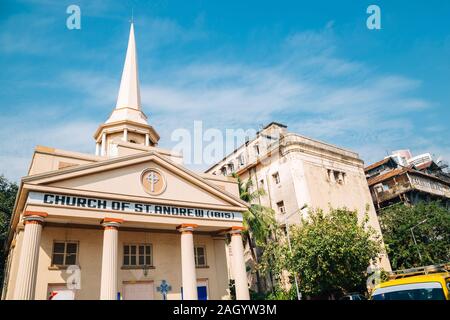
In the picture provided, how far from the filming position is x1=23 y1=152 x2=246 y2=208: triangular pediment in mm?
16844

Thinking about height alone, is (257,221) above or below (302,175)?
below

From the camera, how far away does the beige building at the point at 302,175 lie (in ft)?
105

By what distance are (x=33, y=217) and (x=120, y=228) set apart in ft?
19.0

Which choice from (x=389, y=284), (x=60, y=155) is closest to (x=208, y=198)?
(x=60, y=155)

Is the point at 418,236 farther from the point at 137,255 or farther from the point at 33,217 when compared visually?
the point at 33,217

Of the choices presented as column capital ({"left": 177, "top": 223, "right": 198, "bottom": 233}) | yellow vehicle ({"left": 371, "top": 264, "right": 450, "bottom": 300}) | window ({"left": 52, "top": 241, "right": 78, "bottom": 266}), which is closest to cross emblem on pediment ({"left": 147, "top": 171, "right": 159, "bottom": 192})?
column capital ({"left": 177, "top": 223, "right": 198, "bottom": 233})

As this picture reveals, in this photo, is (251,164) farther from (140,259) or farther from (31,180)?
(31,180)

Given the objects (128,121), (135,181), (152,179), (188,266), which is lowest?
(188,266)

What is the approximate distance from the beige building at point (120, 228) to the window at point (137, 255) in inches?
2.4

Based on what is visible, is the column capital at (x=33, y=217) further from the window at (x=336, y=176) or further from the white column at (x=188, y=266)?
the window at (x=336, y=176)

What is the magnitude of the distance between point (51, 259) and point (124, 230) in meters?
4.28

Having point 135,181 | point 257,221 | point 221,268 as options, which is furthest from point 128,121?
point 257,221

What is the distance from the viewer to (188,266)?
1903cm
